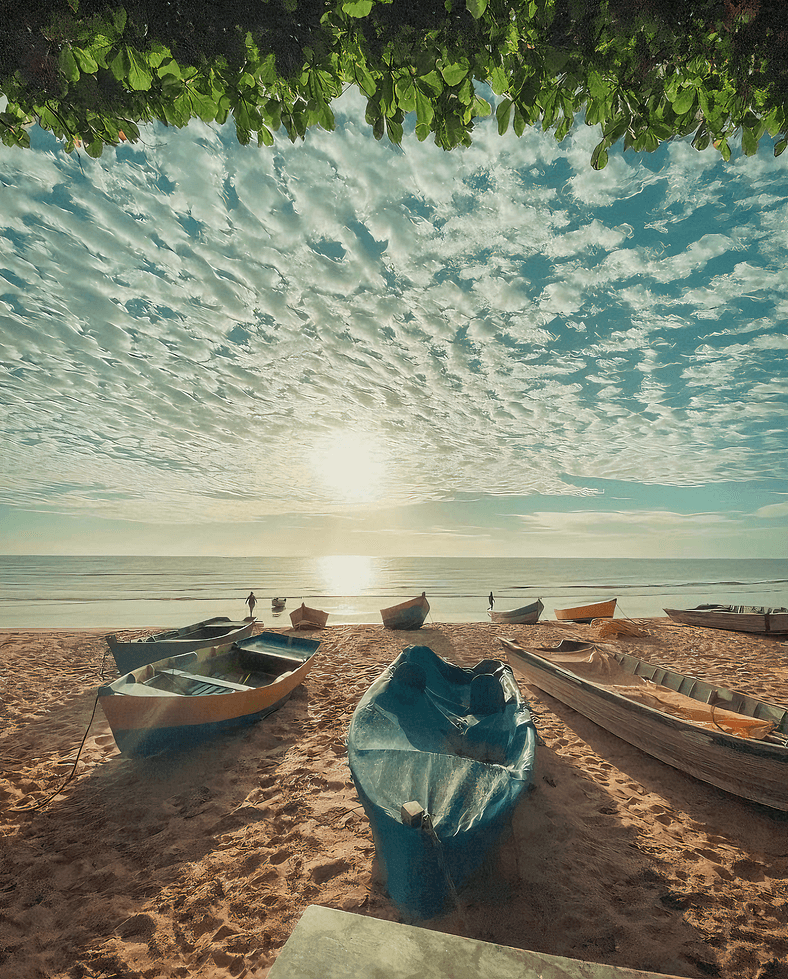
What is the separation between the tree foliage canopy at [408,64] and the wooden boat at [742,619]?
55.3ft

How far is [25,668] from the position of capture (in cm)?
1063

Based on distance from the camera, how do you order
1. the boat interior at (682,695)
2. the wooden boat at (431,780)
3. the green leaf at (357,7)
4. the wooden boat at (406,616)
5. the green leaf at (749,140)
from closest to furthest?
the green leaf at (357,7), the green leaf at (749,140), the wooden boat at (431,780), the boat interior at (682,695), the wooden boat at (406,616)

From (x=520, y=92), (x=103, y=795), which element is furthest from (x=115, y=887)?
(x=520, y=92)

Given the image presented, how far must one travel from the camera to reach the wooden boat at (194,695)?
523cm

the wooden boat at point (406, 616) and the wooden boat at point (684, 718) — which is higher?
the wooden boat at point (684, 718)

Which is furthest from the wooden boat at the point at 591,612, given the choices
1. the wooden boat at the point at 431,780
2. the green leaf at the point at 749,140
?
the green leaf at the point at 749,140

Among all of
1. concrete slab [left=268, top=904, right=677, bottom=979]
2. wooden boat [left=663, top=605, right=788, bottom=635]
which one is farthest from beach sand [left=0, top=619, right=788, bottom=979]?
wooden boat [left=663, top=605, right=788, bottom=635]

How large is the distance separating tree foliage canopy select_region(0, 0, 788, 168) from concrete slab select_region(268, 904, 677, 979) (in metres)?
3.73

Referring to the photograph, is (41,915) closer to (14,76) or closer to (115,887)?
(115,887)

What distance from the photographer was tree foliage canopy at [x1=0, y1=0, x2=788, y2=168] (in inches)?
86.1

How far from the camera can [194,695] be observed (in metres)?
5.80

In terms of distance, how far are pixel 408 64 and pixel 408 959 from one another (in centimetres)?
402

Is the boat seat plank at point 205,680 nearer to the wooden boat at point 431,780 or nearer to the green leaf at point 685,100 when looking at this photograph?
the wooden boat at point 431,780

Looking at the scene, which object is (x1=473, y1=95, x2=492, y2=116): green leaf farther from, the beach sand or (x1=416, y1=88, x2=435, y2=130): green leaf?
the beach sand
